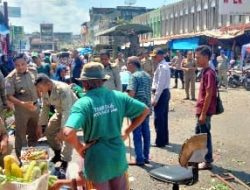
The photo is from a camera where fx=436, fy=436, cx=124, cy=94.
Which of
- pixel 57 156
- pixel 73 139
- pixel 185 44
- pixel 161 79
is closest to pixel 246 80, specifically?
pixel 185 44

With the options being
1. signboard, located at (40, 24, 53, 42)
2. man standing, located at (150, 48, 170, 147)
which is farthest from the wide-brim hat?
signboard, located at (40, 24, 53, 42)

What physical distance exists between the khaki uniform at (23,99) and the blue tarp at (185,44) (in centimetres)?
2502

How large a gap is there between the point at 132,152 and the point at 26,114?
227 centimetres

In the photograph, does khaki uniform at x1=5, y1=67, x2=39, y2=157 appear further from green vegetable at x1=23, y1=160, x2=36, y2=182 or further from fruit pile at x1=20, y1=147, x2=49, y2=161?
green vegetable at x1=23, y1=160, x2=36, y2=182

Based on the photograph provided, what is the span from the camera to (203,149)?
4.21 metres

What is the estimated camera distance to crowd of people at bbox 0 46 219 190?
4.15 metres

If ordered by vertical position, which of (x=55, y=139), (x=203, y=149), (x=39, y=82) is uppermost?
(x=39, y=82)

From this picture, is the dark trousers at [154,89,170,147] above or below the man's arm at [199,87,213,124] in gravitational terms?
below

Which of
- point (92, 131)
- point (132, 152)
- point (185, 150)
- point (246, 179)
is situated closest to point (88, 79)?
point (92, 131)

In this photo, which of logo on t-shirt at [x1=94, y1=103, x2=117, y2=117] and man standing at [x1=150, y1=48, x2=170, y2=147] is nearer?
logo on t-shirt at [x1=94, y1=103, x2=117, y2=117]

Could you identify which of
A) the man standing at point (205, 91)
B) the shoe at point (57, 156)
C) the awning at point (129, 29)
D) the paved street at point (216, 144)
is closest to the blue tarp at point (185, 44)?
the awning at point (129, 29)

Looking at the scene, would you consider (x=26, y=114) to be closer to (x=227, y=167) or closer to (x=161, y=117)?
(x=161, y=117)

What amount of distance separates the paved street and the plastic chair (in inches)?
97.7

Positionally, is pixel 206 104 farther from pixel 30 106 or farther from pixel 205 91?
pixel 30 106
